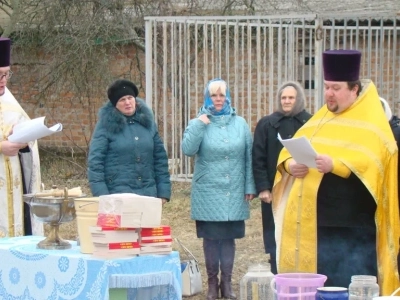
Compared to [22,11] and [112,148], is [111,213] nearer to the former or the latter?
[112,148]

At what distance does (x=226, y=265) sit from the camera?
25.2ft

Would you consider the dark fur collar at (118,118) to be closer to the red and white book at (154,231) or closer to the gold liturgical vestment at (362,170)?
the red and white book at (154,231)

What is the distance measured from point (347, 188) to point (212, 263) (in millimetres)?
2151

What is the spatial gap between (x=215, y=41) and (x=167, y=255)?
17.7 ft

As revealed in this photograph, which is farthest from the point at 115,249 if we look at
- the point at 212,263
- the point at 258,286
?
the point at 212,263

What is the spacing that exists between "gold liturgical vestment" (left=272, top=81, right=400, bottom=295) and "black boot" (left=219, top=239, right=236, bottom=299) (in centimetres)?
166

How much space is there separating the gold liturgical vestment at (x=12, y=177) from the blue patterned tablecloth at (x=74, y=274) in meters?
0.95

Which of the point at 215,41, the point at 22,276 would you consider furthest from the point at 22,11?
the point at 22,276

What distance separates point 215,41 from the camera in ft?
36.2

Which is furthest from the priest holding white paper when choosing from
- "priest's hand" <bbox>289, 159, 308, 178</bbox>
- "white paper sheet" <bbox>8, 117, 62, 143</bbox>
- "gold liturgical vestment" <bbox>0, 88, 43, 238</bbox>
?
"priest's hand" <bbox>289, 159, 308, 178</bbox>

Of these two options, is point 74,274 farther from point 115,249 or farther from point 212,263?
point 212,263

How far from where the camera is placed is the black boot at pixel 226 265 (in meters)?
7.66

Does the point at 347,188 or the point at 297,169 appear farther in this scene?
the point at 297,169

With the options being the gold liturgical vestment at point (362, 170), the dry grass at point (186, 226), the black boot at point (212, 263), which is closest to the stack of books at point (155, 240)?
the gold liturgical vestment at point (362, 170)
